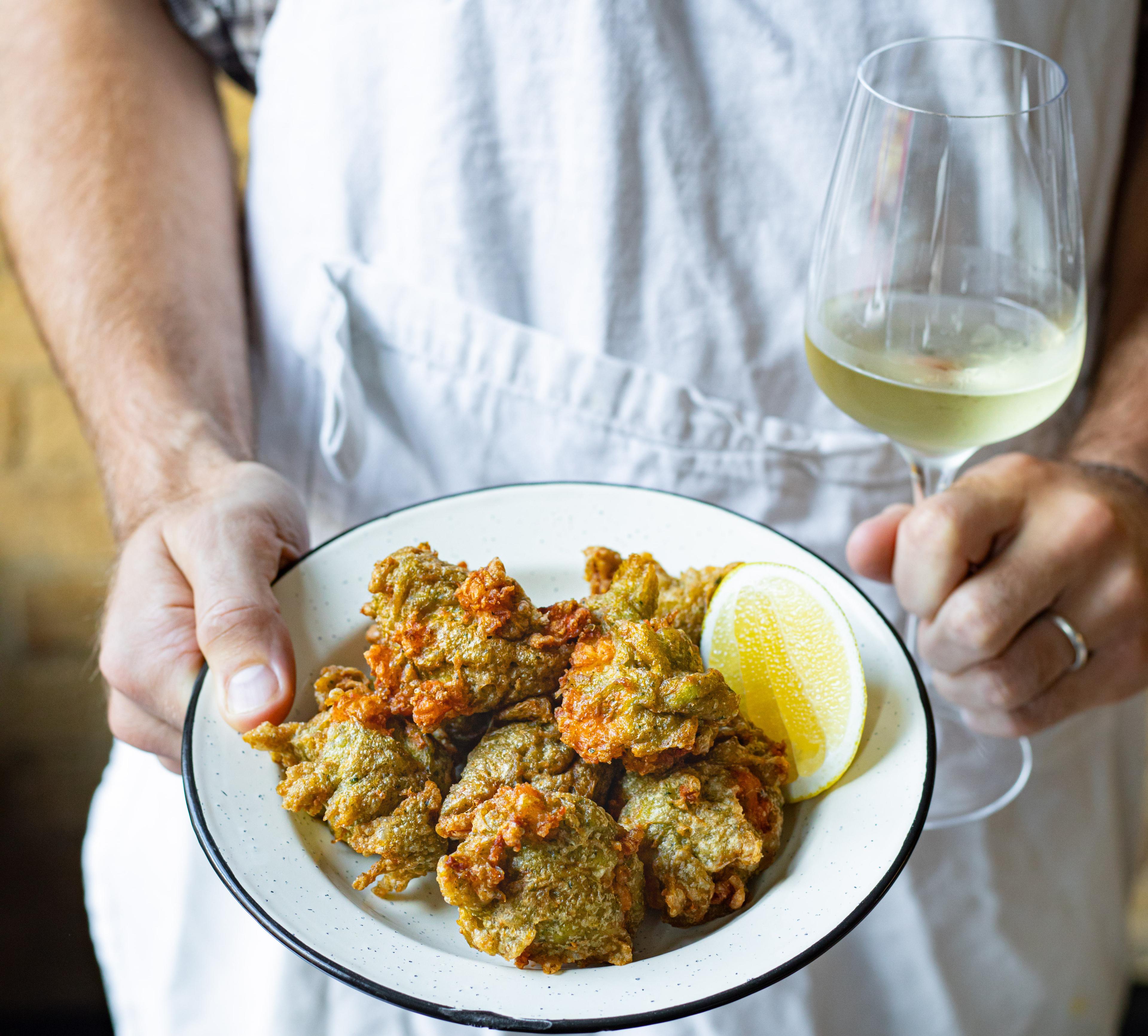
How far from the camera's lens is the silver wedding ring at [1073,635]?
1.21 metres

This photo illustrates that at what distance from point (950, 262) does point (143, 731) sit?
100 cm

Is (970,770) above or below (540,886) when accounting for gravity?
below

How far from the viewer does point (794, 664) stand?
0.89 metres

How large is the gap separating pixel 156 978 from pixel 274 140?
3.92 ft

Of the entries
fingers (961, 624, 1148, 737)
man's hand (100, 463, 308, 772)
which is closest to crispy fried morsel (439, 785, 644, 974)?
man's hand (100, 463, 308, 772)

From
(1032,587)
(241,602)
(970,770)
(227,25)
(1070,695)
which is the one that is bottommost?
(970,770)

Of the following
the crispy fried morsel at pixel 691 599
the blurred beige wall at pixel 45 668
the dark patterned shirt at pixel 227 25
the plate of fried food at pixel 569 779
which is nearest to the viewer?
the plate of fried food at pixel 569 779

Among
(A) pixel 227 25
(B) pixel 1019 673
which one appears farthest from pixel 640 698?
(A) pixel 227 25

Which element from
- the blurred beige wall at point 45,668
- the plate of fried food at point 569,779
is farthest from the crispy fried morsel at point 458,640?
the blurred beige wall at point 45,668

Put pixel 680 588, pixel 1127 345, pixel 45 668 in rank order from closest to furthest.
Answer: pixel 680 588
pixel 1127 345
pixel 45 668

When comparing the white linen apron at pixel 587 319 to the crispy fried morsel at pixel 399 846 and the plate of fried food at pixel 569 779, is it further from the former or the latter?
the crispy fried morsel at pixel 399 846

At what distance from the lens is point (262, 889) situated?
2.36 ft

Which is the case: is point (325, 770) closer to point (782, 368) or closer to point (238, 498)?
point (238, 498)

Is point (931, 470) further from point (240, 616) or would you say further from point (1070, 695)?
point (240, 616)
